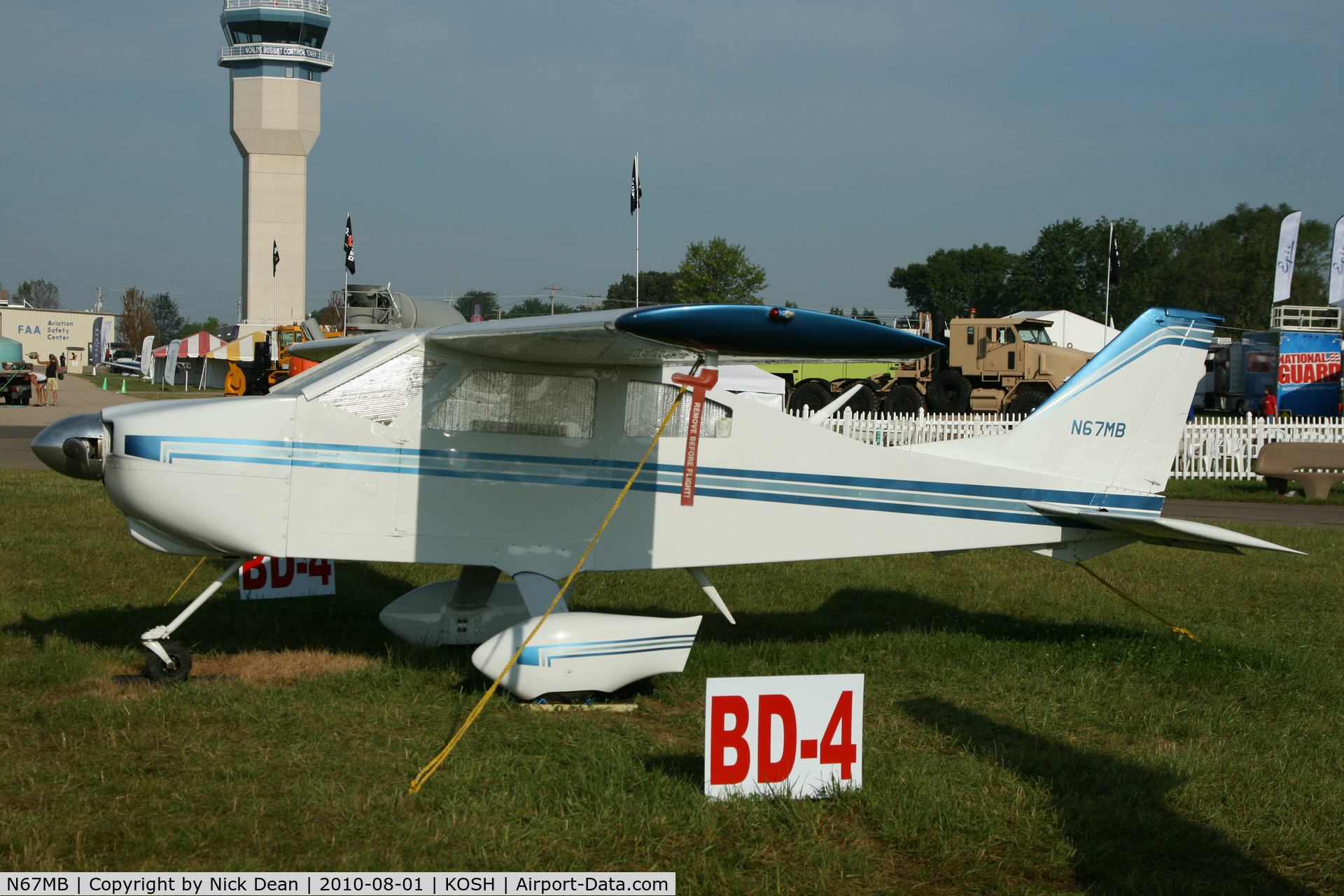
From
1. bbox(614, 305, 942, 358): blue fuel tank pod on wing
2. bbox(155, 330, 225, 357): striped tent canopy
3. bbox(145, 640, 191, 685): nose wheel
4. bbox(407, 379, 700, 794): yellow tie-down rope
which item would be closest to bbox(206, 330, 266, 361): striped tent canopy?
bbox(155, 330, 225, 357): striped tent canopy

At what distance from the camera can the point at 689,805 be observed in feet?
13.2

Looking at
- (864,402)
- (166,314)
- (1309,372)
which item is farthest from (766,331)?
(166,314)

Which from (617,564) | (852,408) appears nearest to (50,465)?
(617,564)

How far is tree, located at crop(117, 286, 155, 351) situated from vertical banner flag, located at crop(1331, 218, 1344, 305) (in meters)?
108

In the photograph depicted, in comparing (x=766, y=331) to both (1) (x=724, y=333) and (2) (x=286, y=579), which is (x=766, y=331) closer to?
(1) (x=724, y=333)

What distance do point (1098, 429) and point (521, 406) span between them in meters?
4.03

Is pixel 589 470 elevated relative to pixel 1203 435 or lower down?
elevated

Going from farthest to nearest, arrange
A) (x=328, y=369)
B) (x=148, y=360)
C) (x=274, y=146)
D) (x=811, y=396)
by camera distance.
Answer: (x=274, y=146) → (x=148, y=360) → (x=811, y=396) → (x=328, y=369)

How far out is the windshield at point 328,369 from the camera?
5.55 metres

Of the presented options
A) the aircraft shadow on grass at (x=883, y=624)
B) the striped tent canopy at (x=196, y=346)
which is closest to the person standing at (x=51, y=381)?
the striped tent canopy at (x=196, y=346)

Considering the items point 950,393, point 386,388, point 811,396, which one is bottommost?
point 811,396

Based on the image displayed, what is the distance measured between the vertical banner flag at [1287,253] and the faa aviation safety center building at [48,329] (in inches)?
3951

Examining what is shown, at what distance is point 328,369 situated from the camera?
5680 millimetres

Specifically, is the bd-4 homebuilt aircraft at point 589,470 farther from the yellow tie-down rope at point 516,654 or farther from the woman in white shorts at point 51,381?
the woman in white shorts at point 51,381
